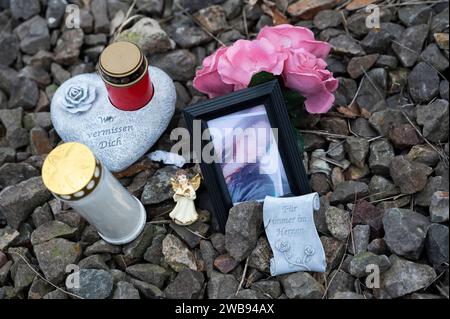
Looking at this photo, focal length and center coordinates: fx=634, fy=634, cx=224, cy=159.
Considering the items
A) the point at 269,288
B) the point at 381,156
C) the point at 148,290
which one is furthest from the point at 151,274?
the point at 381,156

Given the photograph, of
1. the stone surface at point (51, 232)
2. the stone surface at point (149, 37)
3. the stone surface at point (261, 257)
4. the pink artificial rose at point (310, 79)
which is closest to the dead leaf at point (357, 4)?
the pink artificial rose at point (310, 79)

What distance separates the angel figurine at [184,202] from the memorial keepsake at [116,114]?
15 cm

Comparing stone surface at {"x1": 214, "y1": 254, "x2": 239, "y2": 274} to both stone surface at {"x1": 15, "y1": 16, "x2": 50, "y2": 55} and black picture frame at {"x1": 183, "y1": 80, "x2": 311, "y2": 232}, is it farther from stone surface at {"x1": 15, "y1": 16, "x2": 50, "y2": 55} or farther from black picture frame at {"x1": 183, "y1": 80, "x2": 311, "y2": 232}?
stone surface at {"x1": 15, "y1": 16, "x2": 50, "y2": 55}

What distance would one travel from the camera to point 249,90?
143 centimetres

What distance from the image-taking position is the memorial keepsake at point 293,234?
1.34 metres

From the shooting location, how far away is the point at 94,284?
1339 millimetres

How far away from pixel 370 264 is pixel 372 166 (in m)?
0.27

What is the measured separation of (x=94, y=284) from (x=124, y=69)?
1.58 ft

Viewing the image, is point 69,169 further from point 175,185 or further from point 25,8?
point 25,8

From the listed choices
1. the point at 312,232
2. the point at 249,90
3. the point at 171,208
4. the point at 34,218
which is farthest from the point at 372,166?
the point at 34,218

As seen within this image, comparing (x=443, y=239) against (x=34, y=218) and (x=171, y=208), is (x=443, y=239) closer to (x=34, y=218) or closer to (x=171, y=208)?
(x=171, y=208)

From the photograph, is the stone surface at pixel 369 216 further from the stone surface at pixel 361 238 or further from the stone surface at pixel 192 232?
the stone surface at pixel 192 232

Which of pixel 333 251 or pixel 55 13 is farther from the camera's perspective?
pixel 55 13

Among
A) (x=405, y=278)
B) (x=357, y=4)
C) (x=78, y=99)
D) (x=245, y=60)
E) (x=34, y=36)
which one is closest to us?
(x=405, y=278)
